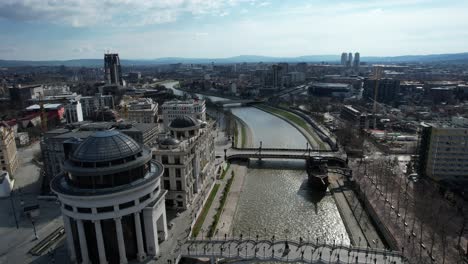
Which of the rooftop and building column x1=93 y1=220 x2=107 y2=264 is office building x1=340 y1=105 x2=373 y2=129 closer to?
the rooftop

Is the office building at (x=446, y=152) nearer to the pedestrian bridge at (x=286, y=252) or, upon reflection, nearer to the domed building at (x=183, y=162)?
the pedestrian bridge at (x=286, y=252)

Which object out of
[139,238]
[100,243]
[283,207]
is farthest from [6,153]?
[283,207]

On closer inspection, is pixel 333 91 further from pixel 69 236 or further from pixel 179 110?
pixel 69 236

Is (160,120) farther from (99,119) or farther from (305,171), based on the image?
(305,171)

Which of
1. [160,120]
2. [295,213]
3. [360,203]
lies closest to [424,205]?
[360,203]

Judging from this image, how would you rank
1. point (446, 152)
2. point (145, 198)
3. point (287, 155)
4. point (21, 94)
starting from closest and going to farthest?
point (145, 198) < point (446, 152) < point (287, 155) < point (21, 94)

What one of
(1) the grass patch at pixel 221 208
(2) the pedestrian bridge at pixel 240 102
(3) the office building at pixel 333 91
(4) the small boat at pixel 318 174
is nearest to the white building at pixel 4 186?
(1) the grass patch at pixel 221 208
